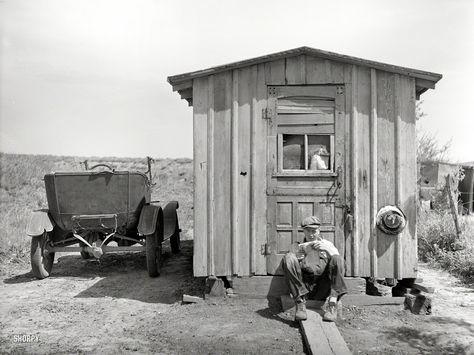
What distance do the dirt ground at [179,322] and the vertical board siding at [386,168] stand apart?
2.13 ft

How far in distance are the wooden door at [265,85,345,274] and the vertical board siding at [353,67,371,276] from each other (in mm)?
213

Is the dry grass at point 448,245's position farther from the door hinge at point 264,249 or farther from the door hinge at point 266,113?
the door hinge at point 266,113

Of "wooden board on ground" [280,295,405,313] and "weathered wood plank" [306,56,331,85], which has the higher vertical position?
"weathered wood plank" [306,56,331,85]

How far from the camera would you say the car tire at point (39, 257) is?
820cm

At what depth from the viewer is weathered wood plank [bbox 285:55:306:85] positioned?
6484 mm

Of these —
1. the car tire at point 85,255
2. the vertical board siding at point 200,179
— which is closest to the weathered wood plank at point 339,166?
the vertical board siding at point 200,179

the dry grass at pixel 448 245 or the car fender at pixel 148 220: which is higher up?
the car fender at pixel 148 220

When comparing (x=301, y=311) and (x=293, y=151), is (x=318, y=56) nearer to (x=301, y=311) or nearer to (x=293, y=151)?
(x=293, y=151)

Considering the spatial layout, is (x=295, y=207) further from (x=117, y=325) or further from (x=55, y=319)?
(x=55, y=319)

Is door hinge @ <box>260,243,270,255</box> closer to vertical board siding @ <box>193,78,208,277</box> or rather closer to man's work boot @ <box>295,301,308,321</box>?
vertical board siding @ <box>193,78,208,277</box>

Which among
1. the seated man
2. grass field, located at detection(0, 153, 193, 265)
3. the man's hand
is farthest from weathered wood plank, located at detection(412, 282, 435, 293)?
grass field, located at detection(0, 153, 193, 265)

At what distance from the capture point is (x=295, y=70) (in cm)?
651

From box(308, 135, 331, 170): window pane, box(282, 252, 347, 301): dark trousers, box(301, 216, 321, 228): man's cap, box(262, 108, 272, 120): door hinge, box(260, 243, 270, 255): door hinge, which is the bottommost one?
box(282, 252, 347, 301): dark trousers

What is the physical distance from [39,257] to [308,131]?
546 cm
